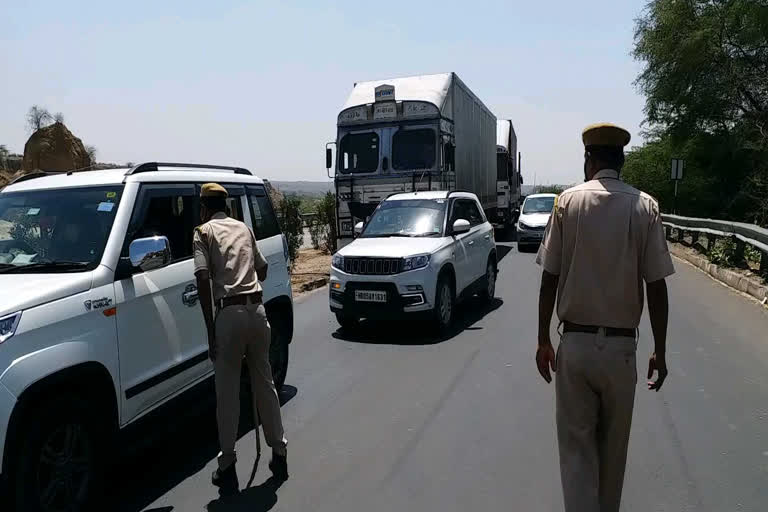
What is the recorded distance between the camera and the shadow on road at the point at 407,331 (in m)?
8.34

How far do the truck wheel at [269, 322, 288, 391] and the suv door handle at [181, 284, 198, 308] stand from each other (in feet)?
4.23

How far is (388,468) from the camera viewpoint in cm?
441

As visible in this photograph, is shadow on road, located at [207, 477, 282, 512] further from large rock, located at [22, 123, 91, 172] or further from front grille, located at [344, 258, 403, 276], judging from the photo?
large rock, located at [22, 123, 91, 172]

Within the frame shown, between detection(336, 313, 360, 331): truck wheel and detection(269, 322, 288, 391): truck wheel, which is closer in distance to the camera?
detection(269, 322, 288, 391): truck wheel

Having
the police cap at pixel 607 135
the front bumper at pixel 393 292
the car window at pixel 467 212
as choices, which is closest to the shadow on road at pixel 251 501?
the police cap at pixel 607 135

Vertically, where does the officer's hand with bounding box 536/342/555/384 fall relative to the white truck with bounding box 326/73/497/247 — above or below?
below

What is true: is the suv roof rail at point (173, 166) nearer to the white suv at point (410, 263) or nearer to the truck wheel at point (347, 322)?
the white suv at point (410, 263)

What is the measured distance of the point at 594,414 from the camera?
10.1ft

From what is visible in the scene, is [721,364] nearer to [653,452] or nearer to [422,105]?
[653,452]

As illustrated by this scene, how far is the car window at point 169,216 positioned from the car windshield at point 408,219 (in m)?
4.73

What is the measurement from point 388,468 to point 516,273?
10848 millimetres

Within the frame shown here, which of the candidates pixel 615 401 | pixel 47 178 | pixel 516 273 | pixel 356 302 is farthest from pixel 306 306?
pixel 615 401

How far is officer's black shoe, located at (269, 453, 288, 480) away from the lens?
14.1ft

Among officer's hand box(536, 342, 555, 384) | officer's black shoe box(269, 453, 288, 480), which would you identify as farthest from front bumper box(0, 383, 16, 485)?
officer's hand box(536, 342, 555, 384)
